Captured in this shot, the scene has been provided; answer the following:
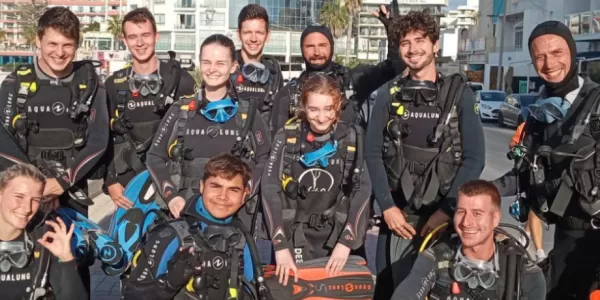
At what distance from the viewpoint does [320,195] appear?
482 cm

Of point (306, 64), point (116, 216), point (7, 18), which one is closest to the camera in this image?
point (116, 216)

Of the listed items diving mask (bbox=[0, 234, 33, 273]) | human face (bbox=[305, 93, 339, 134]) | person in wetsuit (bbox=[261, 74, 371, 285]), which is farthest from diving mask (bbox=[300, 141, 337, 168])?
diving mask (bbox=[0, 234, 33, 273])

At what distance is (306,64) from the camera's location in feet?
19.7

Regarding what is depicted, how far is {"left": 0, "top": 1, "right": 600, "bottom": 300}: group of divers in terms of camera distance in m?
4.06

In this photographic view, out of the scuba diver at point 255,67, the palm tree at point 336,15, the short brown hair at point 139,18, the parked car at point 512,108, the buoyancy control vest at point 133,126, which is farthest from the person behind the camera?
the palm tree at point 336,15

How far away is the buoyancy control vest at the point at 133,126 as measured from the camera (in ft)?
18.1

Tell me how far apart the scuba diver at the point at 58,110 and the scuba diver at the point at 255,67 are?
140 centimetres

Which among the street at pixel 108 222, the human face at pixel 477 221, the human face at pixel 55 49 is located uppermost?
the human face at pixel 55 49

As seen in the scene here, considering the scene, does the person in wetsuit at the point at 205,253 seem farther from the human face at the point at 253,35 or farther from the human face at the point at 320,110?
the human face at the point at 253,35

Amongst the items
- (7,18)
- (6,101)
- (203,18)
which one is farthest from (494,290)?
(7,18)

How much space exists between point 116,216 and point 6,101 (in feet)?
3.53

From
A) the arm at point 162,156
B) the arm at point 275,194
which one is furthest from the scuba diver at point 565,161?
the arm at point 162,156

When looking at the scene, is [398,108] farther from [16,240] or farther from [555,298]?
[16,240]

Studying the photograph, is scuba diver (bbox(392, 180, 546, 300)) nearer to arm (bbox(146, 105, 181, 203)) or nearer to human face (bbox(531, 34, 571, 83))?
human face (bbox(531, 34, 571, 83))
